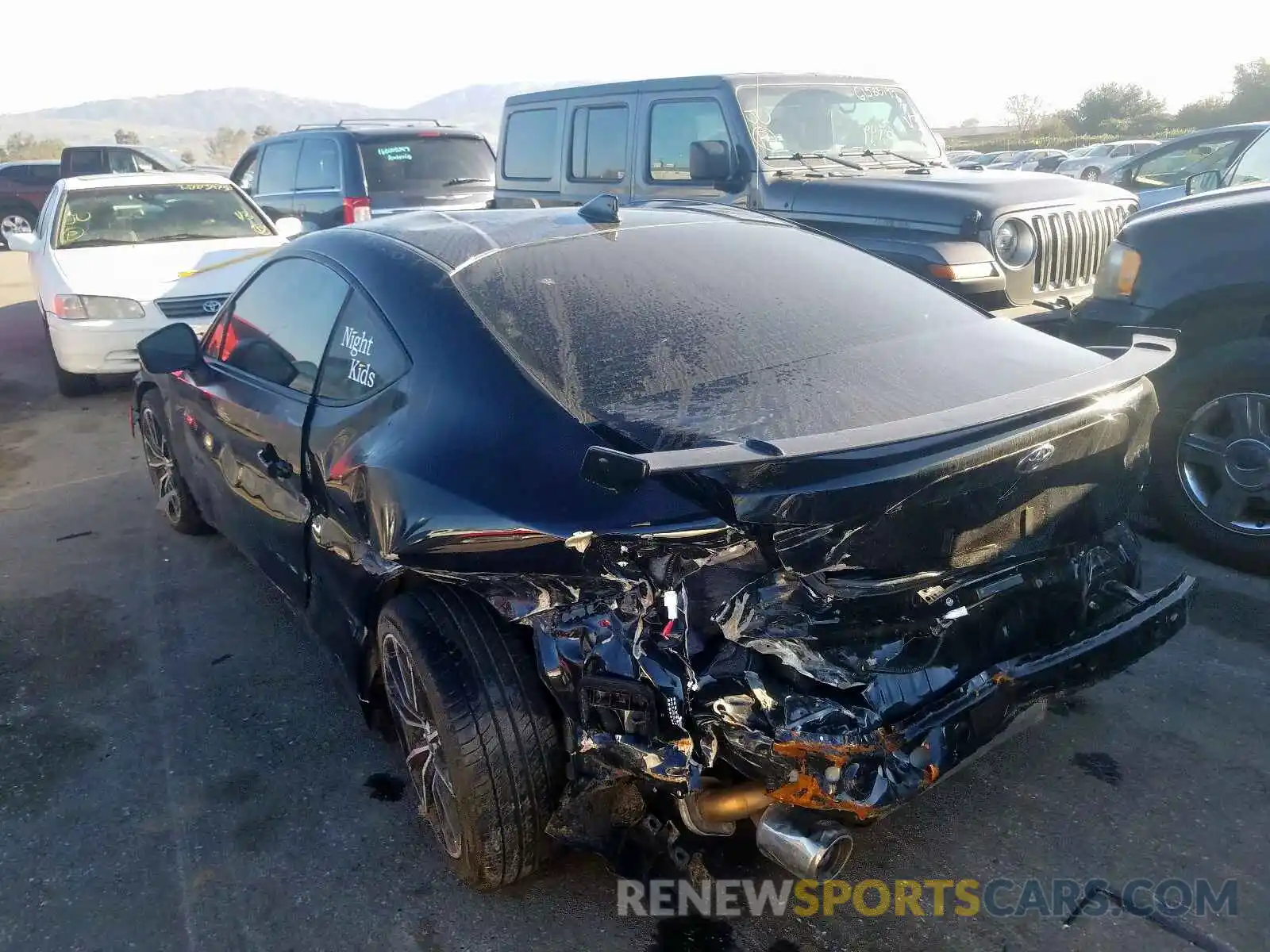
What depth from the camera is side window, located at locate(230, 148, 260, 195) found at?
11.3 metres

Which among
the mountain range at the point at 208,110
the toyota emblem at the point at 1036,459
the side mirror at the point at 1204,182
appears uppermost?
the side mirror at the point at 1204,182

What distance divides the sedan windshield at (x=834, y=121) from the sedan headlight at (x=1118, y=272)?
2.34m

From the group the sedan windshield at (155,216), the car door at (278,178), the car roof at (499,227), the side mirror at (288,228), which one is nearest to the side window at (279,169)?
the car door at (278,178)

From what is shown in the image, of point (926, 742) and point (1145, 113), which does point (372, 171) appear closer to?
point (926, 742)

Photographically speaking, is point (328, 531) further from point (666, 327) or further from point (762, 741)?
point (762, 741)

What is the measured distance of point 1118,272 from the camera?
15.1 feet

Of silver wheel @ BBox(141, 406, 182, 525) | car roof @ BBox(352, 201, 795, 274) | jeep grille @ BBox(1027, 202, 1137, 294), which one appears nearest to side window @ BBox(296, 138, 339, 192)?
silver wheel @ BBox(141, 406, 182, 525)

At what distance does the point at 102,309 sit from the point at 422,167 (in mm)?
3538

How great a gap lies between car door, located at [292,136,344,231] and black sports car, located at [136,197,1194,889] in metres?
6.82

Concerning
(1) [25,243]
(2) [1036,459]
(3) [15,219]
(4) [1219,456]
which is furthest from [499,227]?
(3) [15,219]

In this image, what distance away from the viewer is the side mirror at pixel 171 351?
389 cm

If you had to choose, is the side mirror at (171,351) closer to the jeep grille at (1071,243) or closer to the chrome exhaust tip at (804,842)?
the chrome exhaust tip at (804,842)

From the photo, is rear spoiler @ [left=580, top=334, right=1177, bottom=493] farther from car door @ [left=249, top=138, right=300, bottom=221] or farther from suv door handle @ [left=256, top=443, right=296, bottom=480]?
car door @ [left=249, top=138, right=300, bottom=221]

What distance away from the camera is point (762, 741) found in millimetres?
2156
